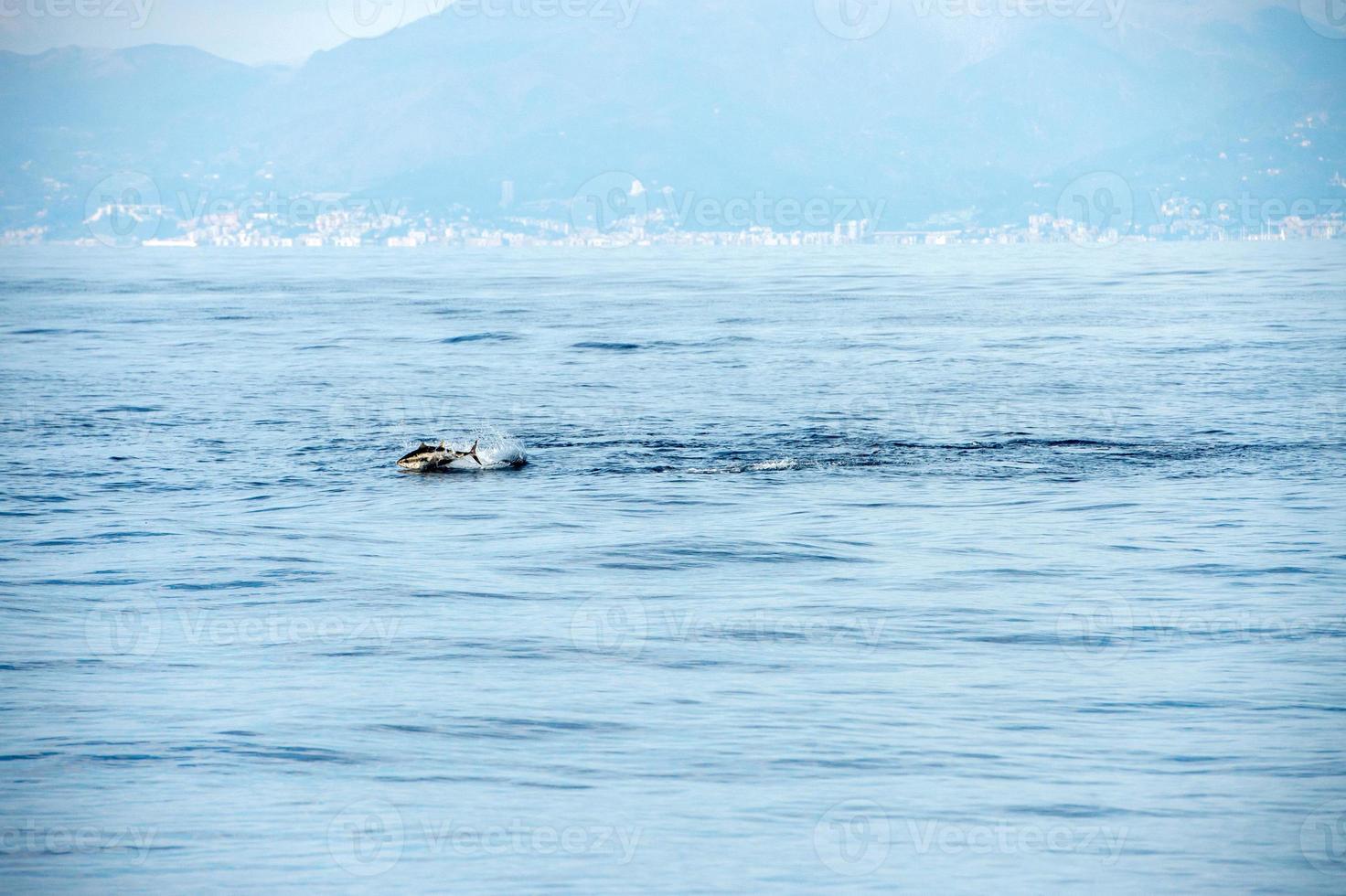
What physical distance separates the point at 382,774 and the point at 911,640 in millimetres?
5844

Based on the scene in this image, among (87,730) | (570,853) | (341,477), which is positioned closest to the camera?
(570,853)

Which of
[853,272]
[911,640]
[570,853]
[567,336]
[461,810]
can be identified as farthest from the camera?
[853,272]

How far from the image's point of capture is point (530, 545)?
19.5 meters

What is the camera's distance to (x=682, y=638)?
15109 mm

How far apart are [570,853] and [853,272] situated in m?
107

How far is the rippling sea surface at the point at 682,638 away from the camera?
10.1 m

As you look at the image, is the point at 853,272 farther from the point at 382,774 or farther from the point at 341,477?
the point at 382,774

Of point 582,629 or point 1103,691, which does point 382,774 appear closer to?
point 582,629

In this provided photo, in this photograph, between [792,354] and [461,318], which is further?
[461,318]

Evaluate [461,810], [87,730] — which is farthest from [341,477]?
[461,810]

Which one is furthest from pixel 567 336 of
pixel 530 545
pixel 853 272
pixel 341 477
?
pixel 853 272

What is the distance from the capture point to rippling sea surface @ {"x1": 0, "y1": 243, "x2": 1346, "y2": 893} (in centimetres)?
1014

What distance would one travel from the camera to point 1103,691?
13180 mm

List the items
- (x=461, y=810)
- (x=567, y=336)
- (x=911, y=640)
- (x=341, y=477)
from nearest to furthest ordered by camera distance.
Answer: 1. (x=461, y=810)
2. (x=911, y=640)
3. (x=341, y=477)
4. (x=567, y=336)
